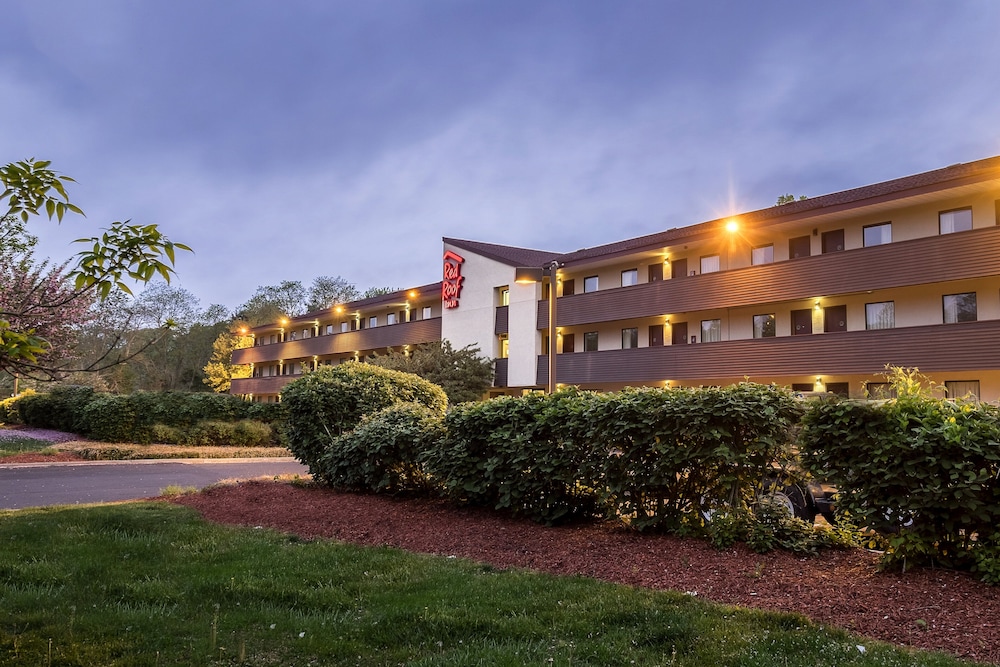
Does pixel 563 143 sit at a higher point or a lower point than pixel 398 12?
higher

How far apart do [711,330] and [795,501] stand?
63.8 feet

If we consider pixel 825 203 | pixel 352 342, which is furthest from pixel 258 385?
pixel 825 203

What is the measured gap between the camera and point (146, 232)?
3260mm

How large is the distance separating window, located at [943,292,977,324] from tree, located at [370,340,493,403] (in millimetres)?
19530

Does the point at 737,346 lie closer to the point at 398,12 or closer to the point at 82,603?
the point at 398,12

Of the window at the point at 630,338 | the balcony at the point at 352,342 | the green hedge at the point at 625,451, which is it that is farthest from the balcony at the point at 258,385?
the green hedge at the point at 625,451

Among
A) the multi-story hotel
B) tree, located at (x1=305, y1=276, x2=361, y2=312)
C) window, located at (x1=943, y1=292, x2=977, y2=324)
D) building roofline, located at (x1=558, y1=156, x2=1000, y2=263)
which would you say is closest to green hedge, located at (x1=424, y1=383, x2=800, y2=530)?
the multi-story hotel

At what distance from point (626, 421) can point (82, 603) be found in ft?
17.1

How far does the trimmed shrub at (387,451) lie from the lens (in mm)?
10336

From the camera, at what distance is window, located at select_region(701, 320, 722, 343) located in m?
27.0

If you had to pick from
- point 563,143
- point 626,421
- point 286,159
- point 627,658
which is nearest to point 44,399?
point 286,159

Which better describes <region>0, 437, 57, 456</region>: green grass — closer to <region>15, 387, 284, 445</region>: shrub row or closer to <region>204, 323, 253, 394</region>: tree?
<region>15, 387, 284, 445</region>: shrub row

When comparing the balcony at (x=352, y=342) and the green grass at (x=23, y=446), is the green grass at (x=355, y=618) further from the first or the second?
the balcony at (x=352, y=342)

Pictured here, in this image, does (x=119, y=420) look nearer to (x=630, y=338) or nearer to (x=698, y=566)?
(x=630, y=338)
